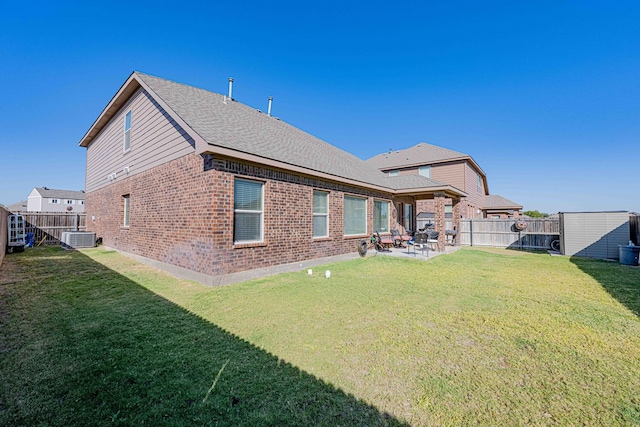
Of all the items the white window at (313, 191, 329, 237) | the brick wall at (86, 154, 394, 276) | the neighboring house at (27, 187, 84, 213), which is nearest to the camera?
the brick wall at (86, 154, 394, 276)

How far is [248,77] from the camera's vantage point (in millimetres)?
13711

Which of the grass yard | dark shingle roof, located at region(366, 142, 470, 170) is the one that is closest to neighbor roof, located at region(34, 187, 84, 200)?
dark shingle roof, located at region(366, 142, 470, 170)

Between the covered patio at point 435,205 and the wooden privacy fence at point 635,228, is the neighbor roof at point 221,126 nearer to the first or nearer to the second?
the covered patio at point 435,205

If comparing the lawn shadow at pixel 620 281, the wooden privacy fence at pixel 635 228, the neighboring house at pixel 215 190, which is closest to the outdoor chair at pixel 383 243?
the neighboring house at pixel 215 190

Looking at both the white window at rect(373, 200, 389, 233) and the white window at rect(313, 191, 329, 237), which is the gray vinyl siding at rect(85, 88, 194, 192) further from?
the white window at rect(373, 200, 389, 233)

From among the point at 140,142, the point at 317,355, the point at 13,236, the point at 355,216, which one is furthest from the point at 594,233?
the point at 13,236

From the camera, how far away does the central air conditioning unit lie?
1198cm

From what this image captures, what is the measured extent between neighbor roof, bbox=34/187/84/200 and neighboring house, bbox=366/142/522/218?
56.3 m

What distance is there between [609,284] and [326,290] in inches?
281

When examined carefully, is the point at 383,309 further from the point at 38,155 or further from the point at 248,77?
the point at 38,155

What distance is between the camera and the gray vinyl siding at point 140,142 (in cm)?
746

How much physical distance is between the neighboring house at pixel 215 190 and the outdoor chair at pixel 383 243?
1.54 ft

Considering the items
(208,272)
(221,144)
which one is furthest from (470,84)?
(208,272)

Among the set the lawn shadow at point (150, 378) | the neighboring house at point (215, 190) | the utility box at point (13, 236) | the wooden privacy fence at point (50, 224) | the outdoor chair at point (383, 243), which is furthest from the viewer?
the wooden privacy fence at point (50, 224)
